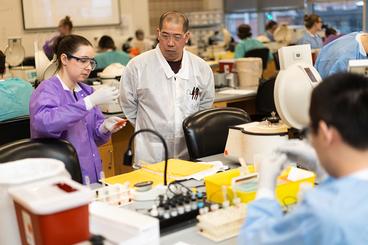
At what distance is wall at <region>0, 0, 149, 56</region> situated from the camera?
686 centimetres

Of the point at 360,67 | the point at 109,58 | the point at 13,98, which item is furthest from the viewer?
the point at 109,58

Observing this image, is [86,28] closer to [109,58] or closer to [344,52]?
[109,58]

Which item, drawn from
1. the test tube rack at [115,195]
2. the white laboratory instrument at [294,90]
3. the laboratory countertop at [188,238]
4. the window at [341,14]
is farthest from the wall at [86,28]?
the laboratory countertop at [188,238]

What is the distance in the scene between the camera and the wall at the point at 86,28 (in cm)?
686

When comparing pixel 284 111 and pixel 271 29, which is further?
pixel 271 29

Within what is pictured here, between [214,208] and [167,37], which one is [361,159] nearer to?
[214,208]

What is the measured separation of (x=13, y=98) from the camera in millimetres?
3705

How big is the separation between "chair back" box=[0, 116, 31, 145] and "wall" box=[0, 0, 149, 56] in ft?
12.0

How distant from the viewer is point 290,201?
70.5 inches

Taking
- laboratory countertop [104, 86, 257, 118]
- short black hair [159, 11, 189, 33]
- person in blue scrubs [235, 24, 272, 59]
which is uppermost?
short black hair [159, 11, 189, 33]

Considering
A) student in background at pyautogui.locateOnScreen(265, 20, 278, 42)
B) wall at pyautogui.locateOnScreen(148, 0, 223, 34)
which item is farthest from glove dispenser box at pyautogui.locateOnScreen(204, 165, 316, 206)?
wall at pyautogui.locateOnScreen(148, 0, 223, 34)

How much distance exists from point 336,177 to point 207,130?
158cm

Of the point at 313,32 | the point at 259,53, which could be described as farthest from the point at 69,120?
the point at 313,32

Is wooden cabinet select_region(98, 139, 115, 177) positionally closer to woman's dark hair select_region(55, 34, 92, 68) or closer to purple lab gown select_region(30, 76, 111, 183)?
purple lab gown select_region(30, 76, 111, 183)
